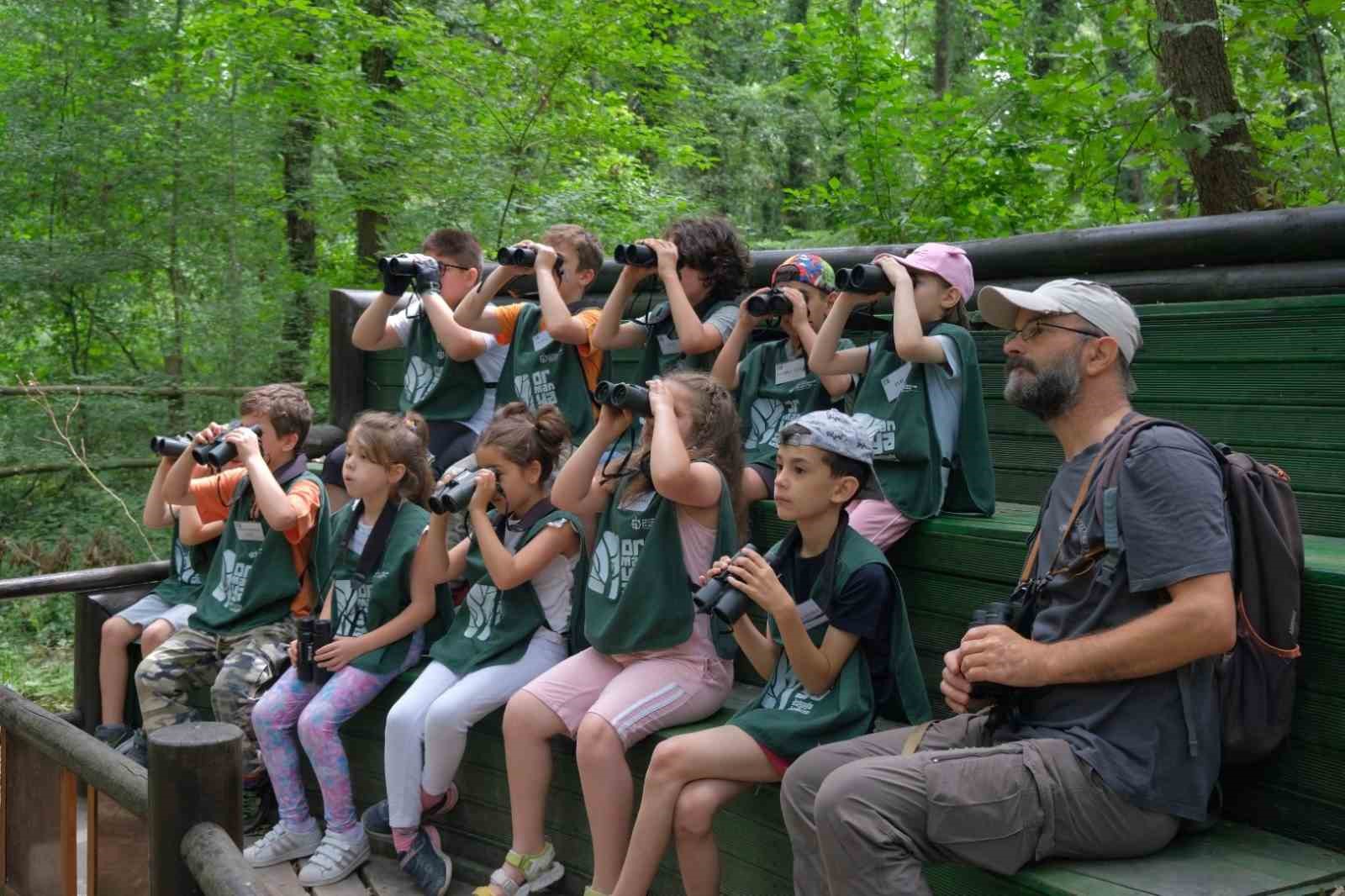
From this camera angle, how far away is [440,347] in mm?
5270

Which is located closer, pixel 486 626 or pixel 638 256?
pixel 486 626

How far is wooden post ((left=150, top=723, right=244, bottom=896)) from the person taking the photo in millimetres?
2062

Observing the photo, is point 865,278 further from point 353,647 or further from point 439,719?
point 353,647

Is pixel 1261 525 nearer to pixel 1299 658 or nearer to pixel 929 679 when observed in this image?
pixel 1299 658

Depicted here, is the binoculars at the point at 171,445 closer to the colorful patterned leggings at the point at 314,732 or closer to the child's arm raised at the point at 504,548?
the colorful patterned leggings at the point at 314,732

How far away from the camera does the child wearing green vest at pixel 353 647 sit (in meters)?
4.04

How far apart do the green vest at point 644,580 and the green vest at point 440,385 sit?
5.73 ft

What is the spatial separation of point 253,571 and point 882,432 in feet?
7.64

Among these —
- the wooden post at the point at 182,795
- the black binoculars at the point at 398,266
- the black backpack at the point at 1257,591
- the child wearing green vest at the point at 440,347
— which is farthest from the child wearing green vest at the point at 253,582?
the black backpack at the point at 1257,591

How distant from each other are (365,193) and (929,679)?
6.77 meters

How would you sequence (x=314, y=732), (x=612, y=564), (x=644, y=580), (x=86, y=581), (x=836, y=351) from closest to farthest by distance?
(x=644, y=580) → (x=612, y=564) → (x=836, y=351) → (x=314, y=732) → (x=86, y=581)

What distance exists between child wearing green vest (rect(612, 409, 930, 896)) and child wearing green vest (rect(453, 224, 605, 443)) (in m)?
1.89

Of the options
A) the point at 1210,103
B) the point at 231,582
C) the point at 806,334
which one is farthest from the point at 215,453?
the point at 1210,103

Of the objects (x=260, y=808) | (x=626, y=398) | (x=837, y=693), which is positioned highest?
(x=626, y=398)
